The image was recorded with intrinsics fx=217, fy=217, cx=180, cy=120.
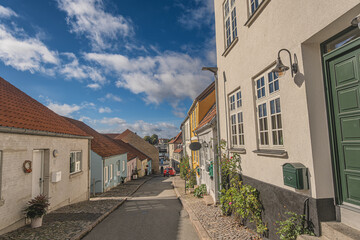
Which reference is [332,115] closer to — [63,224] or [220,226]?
[220,226]

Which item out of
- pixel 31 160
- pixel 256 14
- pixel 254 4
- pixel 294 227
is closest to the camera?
pixel 294 227

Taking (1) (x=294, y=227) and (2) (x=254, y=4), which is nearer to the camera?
(1) (x=294, y=227)

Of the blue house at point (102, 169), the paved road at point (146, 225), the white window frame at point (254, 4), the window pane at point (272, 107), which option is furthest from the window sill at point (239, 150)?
the blue house at point (102, 169)

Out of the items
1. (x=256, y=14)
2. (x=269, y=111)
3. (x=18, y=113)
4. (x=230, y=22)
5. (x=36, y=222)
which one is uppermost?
(x=230, y=22)

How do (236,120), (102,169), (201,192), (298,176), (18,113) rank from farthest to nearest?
1. (102,169)
2. (201,192)
3. (18,113)
4. (236,120)
5. (298,176)

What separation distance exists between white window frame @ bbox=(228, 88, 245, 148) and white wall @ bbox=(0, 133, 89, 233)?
21.7ft

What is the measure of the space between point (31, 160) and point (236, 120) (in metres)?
6.83

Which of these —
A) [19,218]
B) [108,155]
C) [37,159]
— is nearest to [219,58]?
[37,159]

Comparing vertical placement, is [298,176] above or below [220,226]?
above

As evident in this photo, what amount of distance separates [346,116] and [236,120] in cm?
377

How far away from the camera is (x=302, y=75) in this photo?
11.6 ft

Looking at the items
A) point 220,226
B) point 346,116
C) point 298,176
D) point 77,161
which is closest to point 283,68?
point 346,116

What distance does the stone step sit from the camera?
2.77 metres

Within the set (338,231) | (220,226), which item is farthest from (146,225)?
(338,231)
